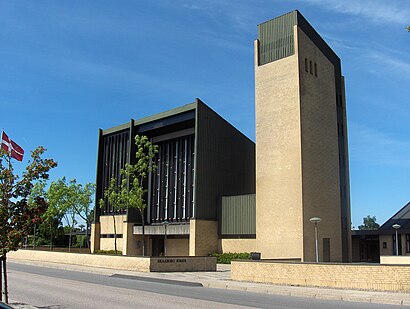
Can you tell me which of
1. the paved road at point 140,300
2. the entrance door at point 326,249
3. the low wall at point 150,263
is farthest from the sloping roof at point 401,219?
the paved road at point 140,300

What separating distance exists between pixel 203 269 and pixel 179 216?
633 inches

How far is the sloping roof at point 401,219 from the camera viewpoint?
152ft

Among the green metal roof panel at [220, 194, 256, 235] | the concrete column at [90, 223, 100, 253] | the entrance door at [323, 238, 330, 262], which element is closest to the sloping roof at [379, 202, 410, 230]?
the entrance door at [323, 238, 330, 262]

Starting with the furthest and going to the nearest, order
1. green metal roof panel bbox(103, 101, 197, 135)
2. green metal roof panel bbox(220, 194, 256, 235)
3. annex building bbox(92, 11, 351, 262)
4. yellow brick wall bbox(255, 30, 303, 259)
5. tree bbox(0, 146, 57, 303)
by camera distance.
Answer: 1. green metal roof panel bbox(103, 101, 197, 135)
2. green metal roof panel bbox(220, 194, 256, 235)
3. annex building bbox(92, 11, 351, 262)
4. yellow brick wall bbox(255, 30, 303, 259)
5. tree bbox(0, 146, 57, 303)

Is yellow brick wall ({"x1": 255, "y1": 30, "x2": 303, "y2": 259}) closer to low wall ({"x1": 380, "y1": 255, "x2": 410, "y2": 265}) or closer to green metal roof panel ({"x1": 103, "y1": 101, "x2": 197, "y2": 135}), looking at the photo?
low wall ({"x1": 380, "y1": 255, "x2": 410, "y2": 265})

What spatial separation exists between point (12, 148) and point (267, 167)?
24.7 meters

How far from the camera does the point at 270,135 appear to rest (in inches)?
1543

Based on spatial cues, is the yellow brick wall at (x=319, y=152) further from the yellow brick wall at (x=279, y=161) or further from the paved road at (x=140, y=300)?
the paved road at (x=140, y=300)

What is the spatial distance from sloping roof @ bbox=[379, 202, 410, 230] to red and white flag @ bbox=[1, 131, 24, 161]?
37878 mm

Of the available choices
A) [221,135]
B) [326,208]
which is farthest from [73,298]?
[221,135]

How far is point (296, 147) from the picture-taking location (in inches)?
1467

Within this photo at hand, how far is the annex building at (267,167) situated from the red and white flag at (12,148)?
77.0ft

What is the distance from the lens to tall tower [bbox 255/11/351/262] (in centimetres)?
3684

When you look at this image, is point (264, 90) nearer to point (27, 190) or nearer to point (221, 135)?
point (221, 135)
